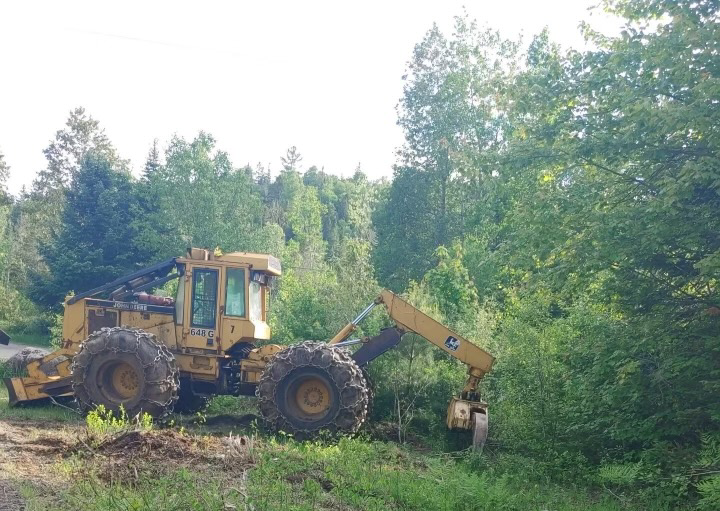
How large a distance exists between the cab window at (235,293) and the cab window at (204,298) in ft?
0.77

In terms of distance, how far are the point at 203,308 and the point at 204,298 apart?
0.19 metres

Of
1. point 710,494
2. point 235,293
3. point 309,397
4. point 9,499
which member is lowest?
point 9,499

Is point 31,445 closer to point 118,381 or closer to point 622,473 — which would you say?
point 118,381

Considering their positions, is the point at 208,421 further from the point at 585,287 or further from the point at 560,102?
the point at 560,102

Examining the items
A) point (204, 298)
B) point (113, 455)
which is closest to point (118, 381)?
point (204, 298)

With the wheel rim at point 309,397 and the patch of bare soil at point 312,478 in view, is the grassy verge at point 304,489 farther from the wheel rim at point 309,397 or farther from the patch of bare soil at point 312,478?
the wheel rim at point 309,397

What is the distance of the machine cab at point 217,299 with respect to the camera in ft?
43.8

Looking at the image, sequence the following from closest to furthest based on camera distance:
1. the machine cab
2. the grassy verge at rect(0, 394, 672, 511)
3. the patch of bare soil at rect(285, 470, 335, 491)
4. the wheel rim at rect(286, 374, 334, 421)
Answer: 1. the grassy verge at rect(0, 394, 672, 511)
2. the patch of bare soil at rect(285, 470, 335, 491)
3. the wheel rim at rect(286, 374, 334, 421)
4. the machine cab

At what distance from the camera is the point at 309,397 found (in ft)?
40.3

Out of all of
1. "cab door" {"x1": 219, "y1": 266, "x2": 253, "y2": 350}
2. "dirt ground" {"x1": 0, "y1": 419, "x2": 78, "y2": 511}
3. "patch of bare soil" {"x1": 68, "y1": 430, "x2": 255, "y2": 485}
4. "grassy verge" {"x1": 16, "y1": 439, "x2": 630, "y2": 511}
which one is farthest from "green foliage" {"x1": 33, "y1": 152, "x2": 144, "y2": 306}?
"grassy verge" {"x1": 16, "y1": 439, "x2": 630, "y2": 511}

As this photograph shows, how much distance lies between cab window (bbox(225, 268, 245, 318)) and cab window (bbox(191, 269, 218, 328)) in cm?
23

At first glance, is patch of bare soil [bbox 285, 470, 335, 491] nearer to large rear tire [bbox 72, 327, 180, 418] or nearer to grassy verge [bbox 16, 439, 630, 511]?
grassy verge [bbox 16, 439, 630, 511]

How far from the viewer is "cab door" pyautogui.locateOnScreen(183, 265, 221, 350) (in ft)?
43.9

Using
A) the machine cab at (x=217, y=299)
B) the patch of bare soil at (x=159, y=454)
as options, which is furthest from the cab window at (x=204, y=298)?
the patch of bare soil at (x=159, y=454)
